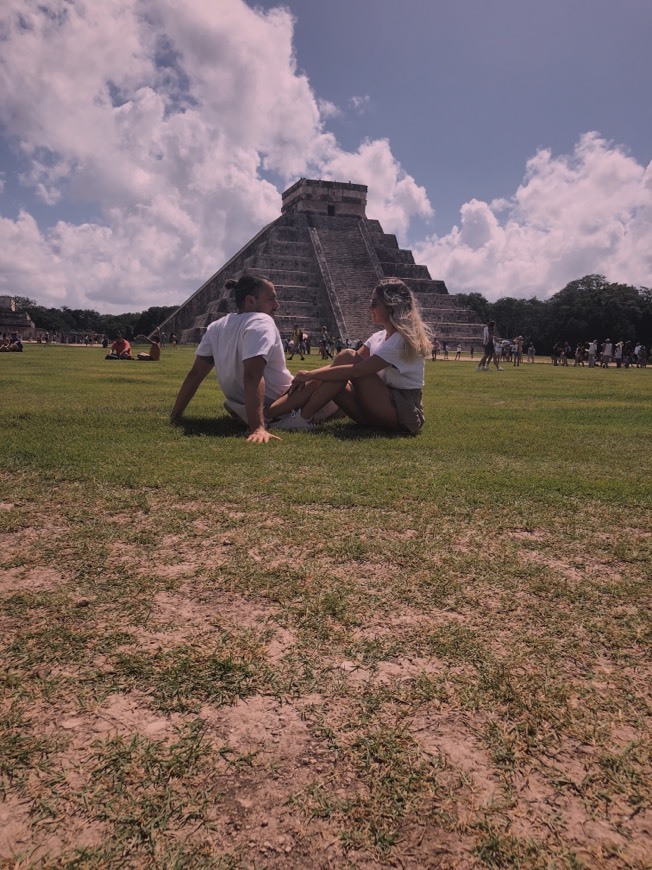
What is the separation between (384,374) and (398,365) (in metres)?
0.21

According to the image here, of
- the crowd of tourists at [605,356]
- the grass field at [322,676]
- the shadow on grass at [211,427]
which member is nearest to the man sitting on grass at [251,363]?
the shadow on grass at [211,427]

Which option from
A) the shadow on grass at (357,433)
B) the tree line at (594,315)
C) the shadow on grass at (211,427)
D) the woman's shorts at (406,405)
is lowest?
the shadow on grass at (211,427)

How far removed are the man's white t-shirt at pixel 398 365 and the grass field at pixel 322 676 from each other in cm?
178

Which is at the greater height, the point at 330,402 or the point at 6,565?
the point at 330,402

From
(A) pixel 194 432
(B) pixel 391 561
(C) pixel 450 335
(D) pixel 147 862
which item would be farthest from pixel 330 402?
(C) pixel 450 335

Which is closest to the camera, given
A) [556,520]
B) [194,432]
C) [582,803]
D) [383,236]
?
[582,803]

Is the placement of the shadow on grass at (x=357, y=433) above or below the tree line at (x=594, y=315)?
below

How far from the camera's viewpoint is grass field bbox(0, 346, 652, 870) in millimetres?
1040

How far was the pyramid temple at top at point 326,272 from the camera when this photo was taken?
3747 centimetres

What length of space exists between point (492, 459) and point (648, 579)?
211 cm

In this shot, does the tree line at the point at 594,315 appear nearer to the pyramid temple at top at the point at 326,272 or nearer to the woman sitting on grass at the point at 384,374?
the pyramid temple at top at the point at 326,272

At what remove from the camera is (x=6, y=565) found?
2.09m

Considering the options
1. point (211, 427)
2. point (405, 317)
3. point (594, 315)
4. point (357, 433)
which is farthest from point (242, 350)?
point (594, 315)

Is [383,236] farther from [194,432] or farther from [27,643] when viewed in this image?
[27,643]
